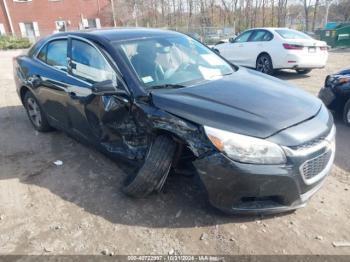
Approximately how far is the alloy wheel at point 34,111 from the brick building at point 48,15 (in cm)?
3058

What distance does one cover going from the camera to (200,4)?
36531mm

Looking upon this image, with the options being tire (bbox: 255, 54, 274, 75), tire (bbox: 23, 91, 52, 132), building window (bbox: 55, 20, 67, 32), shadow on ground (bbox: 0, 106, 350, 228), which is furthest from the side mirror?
building window (bbox: 55, 20, 67, 32)

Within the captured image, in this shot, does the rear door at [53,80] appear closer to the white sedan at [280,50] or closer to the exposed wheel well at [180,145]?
the exposed wheel well at [180,145]

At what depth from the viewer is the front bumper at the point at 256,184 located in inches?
90.4

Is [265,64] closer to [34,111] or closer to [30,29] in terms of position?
[34,111]

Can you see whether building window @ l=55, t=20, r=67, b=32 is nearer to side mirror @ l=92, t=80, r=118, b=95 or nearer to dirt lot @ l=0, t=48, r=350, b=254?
dirt lot @ l=0, t=48, r=350, b=254

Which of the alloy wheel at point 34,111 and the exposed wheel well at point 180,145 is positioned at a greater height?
the exposed wheel well at point 180,145

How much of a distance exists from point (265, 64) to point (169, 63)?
6.60m

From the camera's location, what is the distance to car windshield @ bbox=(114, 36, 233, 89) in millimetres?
3086

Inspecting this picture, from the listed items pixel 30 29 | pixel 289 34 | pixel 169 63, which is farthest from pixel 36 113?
pixel 30 29

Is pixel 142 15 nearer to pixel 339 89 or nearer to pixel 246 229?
pixel 339 89

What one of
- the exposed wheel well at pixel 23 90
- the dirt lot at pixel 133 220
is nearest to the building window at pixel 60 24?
the exposed wheel well at pixel 23 90

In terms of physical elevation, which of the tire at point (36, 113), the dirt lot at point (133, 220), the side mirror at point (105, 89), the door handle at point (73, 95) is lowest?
the dirt lot at point (133, 220)

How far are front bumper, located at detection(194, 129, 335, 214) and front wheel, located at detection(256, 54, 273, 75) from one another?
6.93 m
